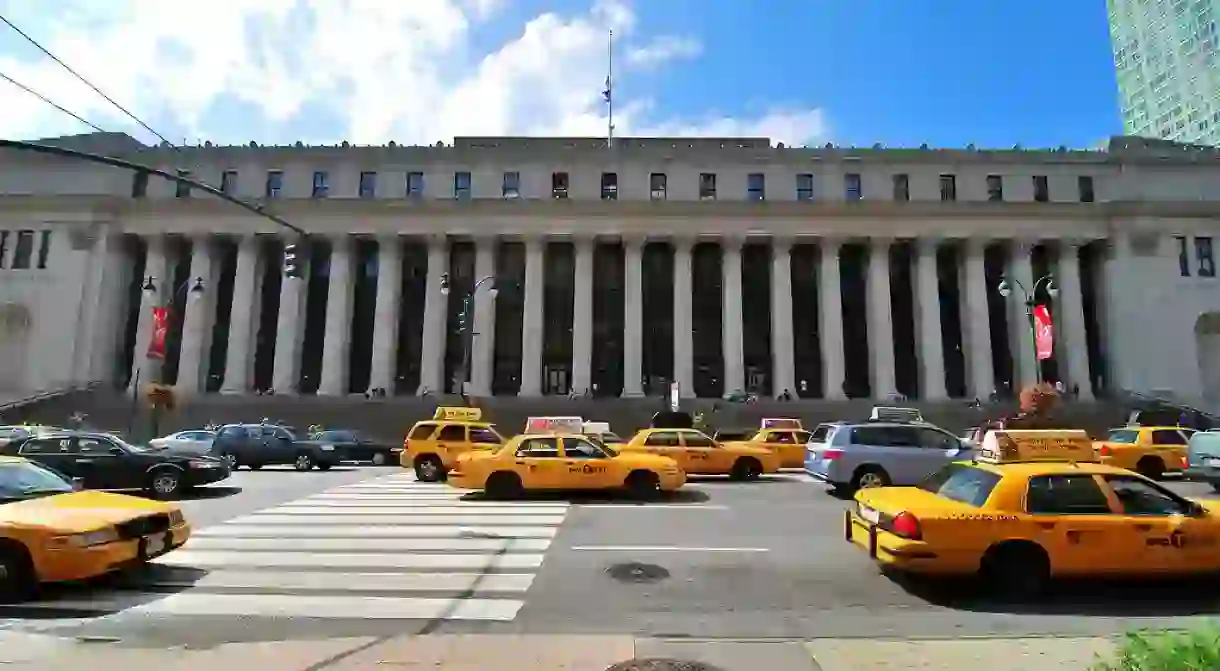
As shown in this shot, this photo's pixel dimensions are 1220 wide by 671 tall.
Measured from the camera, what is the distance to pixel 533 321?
44.8 metres

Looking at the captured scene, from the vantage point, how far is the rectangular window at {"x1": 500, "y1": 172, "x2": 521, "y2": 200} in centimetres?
4781

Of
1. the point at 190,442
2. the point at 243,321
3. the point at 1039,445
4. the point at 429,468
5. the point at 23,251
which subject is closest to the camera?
the point at 1039,445

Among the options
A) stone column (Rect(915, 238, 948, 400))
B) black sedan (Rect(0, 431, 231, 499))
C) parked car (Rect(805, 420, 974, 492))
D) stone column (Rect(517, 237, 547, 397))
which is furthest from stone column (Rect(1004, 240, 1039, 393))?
black sedan (Rect(0, 431, 231, 499))

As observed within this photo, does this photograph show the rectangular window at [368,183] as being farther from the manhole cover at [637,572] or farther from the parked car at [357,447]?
the manhole cover at [637,572]

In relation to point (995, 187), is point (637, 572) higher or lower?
lower

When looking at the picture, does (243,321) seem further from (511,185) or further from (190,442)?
(190,442)

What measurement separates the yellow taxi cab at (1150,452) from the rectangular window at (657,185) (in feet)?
104

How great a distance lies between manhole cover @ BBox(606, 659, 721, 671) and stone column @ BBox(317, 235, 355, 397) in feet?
136

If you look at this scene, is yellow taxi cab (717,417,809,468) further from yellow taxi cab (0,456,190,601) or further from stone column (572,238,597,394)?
stone column (572,238,597,394)

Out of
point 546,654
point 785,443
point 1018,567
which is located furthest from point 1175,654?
point 785,443

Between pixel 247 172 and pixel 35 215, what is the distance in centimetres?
1391

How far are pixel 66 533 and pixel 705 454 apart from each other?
15.8 m

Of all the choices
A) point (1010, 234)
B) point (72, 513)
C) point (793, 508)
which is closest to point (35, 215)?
point (72, 513)

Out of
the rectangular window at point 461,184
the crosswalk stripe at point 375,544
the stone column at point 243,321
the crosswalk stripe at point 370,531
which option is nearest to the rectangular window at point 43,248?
the stone column at point 243,321
